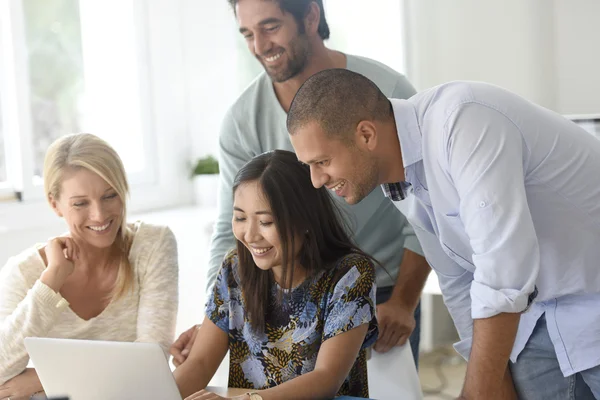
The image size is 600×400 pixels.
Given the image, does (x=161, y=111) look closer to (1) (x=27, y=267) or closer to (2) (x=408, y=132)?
(1) (x=27, y=267)

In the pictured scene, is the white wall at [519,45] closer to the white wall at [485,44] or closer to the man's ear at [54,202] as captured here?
the white wall at [485,44]

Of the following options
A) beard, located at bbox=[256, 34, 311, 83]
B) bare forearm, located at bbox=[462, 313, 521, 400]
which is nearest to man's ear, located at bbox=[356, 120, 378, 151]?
bare forearm, located at bbox=[462, 313, 521, 400]

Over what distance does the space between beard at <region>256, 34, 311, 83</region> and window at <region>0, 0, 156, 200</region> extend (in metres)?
1.45

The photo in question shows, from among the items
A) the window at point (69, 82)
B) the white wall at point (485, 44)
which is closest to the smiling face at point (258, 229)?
the window at point (69, 82)

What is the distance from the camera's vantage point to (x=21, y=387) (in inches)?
77.4

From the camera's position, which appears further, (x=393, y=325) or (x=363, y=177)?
(x=393, y=325)

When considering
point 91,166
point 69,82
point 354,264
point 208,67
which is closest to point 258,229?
point 354,264

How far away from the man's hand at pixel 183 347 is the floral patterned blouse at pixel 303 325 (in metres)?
0.11

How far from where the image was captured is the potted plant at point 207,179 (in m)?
4.15

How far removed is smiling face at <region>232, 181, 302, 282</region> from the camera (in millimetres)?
1864

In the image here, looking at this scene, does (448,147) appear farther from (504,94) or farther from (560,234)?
(560,234)

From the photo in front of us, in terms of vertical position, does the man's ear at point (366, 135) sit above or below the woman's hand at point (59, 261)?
above

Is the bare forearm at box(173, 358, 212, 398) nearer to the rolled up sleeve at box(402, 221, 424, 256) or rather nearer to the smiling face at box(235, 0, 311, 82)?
the rolled up sleeve at box(402, 221, 424, 256)

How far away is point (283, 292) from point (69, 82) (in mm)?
2099
